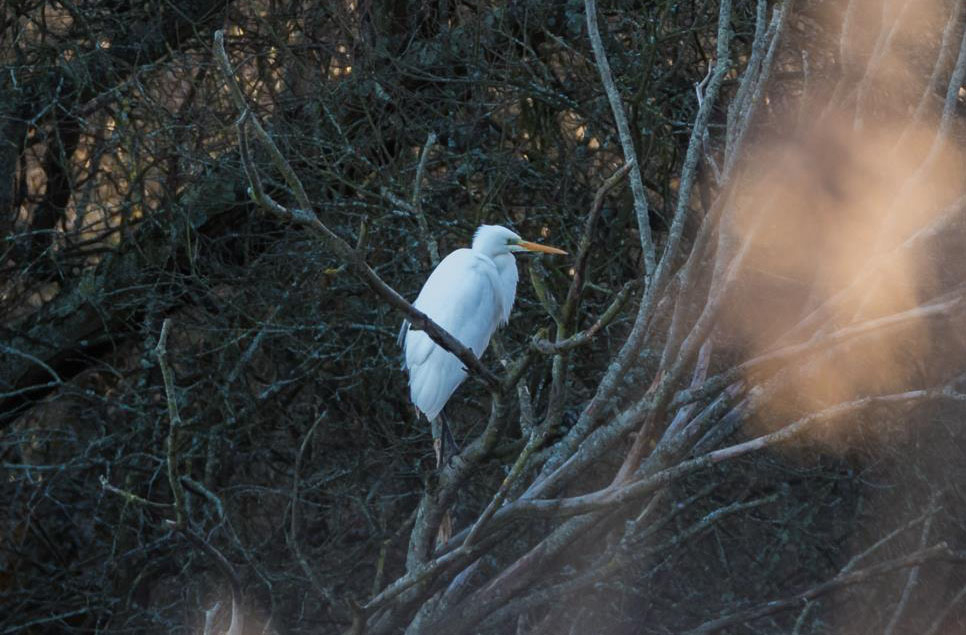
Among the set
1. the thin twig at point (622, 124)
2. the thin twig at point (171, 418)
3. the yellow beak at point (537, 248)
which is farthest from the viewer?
the yellow beak at point (537, 248)

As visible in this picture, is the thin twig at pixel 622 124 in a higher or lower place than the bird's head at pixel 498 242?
higher

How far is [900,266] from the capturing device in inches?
128

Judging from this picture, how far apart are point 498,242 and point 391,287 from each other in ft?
1.47

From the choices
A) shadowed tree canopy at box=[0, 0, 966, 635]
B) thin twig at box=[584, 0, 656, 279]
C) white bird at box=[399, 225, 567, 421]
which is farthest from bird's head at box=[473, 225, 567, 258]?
thin twig at box=[584, 0, 656, 279]

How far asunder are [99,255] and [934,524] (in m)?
3.35

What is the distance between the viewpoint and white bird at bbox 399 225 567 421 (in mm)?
3809

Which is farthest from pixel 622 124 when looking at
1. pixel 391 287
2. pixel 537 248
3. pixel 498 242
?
pixel 391 287

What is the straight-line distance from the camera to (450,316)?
4.01 meters

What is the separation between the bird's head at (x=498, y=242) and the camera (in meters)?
3.89

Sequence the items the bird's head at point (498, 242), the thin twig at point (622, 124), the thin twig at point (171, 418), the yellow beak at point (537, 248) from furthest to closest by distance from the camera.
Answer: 1. the bird's head at point (498, 242)
2. the yellow beak at point (537, 248)
3. the thin twig at point (622, 124)
4. the thin twig at point (171, 418)

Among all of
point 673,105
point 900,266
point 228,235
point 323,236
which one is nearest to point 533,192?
point 673,105

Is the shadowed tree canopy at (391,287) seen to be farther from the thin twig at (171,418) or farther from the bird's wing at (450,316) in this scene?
the thin twig at (171,418)

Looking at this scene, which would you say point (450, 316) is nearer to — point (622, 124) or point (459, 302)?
point (459, 302)

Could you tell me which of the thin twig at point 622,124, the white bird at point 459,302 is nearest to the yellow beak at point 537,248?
the white bird at point 459,302
